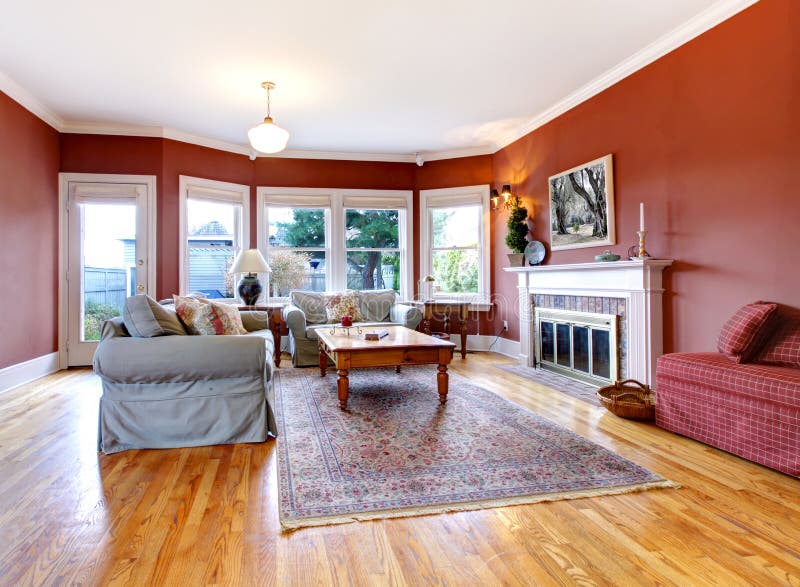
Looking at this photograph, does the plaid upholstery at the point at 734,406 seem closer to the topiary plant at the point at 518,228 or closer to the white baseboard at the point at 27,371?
the topiary plant at the point at 518,228

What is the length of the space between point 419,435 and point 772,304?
81.8 inches

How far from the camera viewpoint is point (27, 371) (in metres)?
4.40

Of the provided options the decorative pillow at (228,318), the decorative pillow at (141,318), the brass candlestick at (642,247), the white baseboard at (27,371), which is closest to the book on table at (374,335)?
the decorative pillow at (228,318)

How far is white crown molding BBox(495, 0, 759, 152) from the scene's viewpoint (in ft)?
9.91

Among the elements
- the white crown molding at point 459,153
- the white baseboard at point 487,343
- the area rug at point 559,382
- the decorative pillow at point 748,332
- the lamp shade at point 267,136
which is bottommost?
the area rug at point 559,382

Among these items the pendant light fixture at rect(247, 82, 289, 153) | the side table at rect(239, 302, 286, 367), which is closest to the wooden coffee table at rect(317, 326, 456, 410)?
the side table at rect(239, 302, 286, 367)

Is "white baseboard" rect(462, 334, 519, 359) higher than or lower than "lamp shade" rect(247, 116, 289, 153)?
lower

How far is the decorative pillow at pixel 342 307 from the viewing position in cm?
537

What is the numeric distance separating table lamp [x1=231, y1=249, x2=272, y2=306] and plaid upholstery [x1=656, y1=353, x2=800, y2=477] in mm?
3945

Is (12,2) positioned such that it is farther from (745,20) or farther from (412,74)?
(745,20)

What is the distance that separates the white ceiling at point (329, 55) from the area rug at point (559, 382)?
2.65m

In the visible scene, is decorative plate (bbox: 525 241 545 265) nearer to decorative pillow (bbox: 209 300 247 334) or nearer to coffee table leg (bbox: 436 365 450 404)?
coffee table leg (bbox: 436 365 450 404)

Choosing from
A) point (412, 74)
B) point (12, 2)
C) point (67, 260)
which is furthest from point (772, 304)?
point (67, 260)

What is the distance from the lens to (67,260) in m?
5.06
